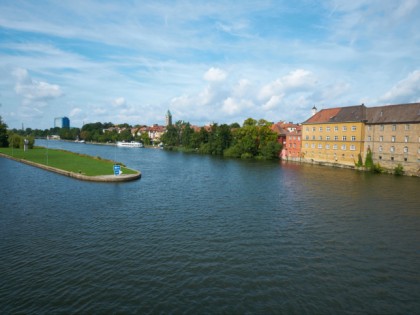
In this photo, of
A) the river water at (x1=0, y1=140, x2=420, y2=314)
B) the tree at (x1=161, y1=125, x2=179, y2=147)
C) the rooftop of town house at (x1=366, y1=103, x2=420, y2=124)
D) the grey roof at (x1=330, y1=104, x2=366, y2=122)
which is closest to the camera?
the river water at (x1=0, y1=140, x2=420, y2=314)

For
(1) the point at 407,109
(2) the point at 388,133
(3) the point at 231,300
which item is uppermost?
(1) the point at 407,109

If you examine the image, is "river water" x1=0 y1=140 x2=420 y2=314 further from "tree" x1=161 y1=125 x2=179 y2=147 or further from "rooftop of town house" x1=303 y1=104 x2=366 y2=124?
"tree" x1=161 y1=125 x2=179 y2=147

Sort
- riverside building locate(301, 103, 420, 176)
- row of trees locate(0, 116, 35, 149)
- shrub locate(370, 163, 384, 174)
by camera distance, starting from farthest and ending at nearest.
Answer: row of trees locate(0, 116, 35, 149) < shrub locate(370, 163, 384, 174) < riverside building locate(301, 103, 420, 176)

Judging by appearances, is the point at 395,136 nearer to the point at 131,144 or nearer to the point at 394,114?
the point at 394,114

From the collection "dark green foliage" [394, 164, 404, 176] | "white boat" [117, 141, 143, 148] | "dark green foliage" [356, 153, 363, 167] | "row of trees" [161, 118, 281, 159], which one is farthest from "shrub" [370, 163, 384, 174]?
"white boat" [117, 141, 143, 148]

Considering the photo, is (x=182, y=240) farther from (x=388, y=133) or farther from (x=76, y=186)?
(x=388, y=133)

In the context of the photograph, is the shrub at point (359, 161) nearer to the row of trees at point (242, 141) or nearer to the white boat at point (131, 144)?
the row of trees at point (242, 141)

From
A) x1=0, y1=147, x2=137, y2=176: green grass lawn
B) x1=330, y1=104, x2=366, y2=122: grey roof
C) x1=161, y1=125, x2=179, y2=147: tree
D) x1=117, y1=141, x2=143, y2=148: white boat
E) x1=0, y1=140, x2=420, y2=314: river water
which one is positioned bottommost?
x1=0, y1=140, x2=420, y2=314: river water

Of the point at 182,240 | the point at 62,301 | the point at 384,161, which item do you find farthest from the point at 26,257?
the point at 384,161
